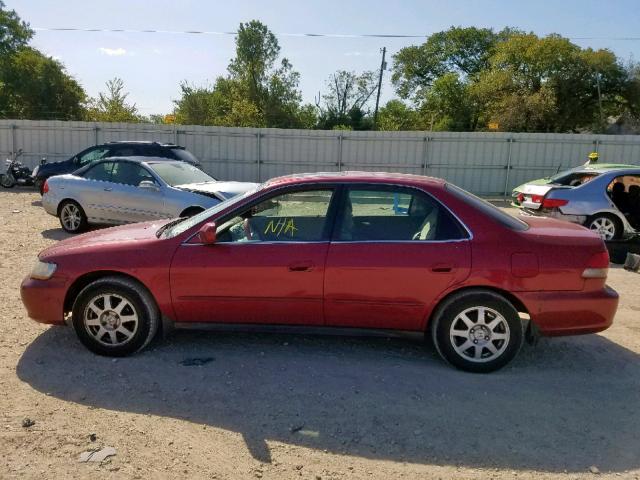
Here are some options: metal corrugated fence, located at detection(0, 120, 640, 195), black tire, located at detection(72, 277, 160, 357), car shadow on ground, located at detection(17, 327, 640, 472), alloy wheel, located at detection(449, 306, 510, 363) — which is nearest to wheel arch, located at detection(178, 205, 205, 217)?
car shadow on ground, located at detection(17, 327, 640, 472)

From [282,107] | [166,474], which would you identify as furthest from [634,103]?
[166,474]

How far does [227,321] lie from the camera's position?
171 inches

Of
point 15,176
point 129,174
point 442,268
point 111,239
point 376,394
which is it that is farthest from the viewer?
point 15,176

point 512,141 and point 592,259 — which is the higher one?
point 512,141

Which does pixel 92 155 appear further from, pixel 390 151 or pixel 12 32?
pixel 12 32

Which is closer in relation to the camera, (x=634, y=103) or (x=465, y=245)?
(x=465, y=245)

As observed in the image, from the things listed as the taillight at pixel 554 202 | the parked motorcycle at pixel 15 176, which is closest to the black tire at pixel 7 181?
the parked motorcycle at pixel 15 176

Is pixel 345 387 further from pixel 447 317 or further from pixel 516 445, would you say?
pixel 516 445

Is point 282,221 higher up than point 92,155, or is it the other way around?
point 92,155

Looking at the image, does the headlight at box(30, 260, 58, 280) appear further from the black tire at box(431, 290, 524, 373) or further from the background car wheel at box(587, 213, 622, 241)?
the background car wheel at box(587, 213, 622, 241)

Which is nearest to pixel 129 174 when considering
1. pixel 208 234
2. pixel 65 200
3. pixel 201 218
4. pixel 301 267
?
pixel 65 200

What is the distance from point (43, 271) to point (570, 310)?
4178 mm

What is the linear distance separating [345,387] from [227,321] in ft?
3.62

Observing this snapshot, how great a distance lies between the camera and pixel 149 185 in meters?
9.02
